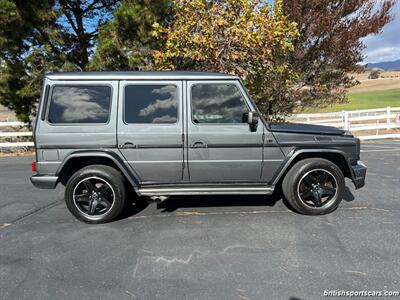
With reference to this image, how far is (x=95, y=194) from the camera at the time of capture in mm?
4457

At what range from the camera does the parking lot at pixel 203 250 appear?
9.46ft

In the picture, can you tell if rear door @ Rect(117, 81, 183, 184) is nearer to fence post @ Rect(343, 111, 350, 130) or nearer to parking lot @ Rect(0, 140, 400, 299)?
parking lot @ Rect(0, 140, 400, 299)

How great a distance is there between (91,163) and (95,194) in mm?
446

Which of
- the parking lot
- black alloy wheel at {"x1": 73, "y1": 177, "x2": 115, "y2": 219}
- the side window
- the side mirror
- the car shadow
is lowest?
the parking lot

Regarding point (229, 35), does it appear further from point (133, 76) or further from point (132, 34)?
point (133, 76)

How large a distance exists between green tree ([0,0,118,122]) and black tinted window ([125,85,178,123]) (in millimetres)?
6932

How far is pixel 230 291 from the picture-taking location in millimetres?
2811

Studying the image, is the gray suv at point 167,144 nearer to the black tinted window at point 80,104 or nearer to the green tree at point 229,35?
the black tinted window at point 80,104

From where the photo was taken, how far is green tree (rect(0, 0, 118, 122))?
31.3ft

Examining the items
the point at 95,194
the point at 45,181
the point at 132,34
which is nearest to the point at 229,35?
the point at 132,34

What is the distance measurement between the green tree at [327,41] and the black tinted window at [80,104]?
872cm

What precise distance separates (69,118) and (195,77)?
5.94ft

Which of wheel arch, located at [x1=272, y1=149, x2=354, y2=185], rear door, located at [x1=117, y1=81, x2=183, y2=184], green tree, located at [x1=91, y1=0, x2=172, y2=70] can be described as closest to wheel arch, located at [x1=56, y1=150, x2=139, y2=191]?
rear door, located at [x1=117, y1=81, x2=183, y2=184]

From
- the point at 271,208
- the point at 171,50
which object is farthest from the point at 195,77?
the point at 171,50
